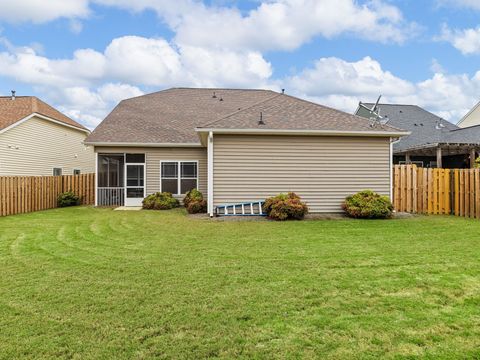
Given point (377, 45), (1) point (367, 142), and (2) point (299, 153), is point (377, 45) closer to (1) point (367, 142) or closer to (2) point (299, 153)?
(1) point (367, 142)

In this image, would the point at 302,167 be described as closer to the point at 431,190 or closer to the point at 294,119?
the point at 294,119

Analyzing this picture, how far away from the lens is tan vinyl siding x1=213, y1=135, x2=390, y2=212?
11609mm

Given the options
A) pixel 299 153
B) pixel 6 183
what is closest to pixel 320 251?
pixel 299 153

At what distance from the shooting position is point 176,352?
279 cm

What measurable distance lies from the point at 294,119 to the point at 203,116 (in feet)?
24.6

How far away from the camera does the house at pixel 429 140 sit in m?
17.4

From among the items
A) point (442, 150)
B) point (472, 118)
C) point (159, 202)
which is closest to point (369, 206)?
point (159, 202)

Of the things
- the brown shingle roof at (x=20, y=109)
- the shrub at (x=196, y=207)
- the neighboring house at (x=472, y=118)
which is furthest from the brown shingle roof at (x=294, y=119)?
the neighboring house at (x=472, y=118)

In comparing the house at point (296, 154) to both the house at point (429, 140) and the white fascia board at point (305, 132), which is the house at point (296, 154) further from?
the house at point (429, 140)

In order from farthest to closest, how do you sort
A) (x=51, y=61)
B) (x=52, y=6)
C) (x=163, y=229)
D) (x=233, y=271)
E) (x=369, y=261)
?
(x=51, y=61) → (x=52, y=6) → (x=163, y=229) → (x=369, y=261) → (x=233, y=271)

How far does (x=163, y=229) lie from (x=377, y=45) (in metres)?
16.6

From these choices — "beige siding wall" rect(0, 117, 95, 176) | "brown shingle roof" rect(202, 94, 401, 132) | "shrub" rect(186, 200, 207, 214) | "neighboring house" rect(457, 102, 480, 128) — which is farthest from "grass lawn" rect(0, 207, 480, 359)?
"neighboring house" rect(457, 102, 480, 128)

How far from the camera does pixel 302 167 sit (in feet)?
38.8

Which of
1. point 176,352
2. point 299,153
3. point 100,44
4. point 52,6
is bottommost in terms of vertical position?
point 176,352
